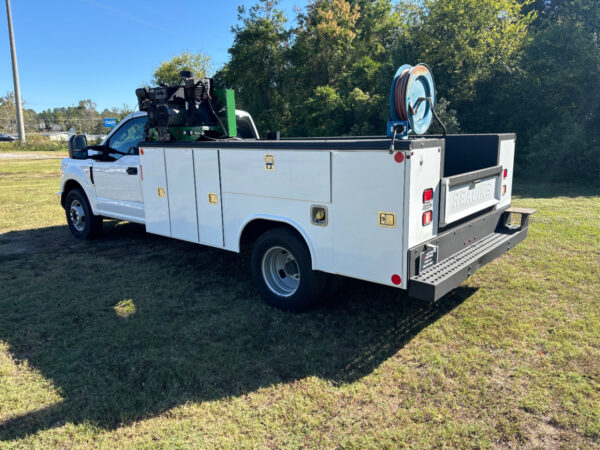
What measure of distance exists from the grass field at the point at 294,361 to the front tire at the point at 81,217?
1655mm

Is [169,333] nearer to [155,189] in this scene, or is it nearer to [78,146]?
[155,189]

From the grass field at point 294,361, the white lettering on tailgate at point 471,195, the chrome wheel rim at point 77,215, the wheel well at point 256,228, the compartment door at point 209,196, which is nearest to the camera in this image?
the grass field at point 294,361

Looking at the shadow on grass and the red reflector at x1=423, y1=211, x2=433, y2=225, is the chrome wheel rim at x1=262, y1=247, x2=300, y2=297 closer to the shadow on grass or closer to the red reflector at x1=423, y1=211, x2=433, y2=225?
the red reflector at x1=423, y1=211, x2=433, y2=225

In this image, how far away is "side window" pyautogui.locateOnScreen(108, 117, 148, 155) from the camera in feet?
23.1

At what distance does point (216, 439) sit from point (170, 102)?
4235 mm

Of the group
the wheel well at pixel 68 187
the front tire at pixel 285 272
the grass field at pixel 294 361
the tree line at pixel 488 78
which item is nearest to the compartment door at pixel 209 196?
the front tire at pixel 285 272

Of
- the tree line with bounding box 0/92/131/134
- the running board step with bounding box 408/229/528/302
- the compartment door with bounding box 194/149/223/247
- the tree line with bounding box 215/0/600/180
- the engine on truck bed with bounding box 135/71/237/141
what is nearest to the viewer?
the running board step with bounding box 408/229/528/302

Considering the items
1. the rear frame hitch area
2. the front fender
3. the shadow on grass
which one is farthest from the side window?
the shadow on grass

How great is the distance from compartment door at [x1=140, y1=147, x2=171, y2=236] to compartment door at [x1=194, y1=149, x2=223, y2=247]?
0.65 metres

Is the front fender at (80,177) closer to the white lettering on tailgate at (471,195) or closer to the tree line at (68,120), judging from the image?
the white lettering on tailgate at (471,195)

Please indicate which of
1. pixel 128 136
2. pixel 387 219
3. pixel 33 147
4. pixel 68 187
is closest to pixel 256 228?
pixel 387 219

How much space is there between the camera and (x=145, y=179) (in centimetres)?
597

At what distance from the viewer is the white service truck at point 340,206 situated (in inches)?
145

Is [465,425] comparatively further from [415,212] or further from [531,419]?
[415,212]
